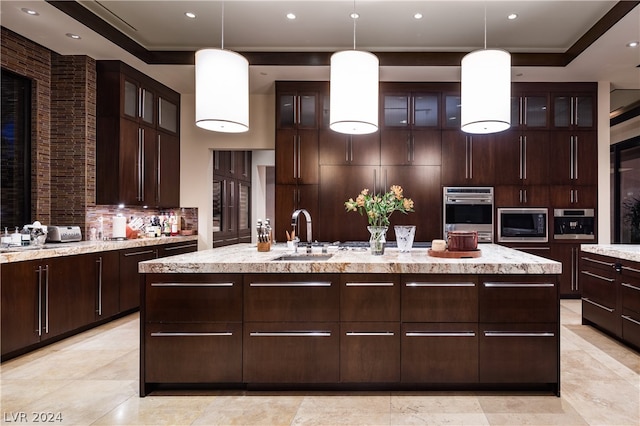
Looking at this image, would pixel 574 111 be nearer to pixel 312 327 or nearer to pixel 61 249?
pixel 312 327

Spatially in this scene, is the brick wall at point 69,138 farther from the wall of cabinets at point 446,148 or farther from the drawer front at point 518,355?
the drawer front at point 518,355

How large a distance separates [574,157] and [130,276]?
19.9 ft

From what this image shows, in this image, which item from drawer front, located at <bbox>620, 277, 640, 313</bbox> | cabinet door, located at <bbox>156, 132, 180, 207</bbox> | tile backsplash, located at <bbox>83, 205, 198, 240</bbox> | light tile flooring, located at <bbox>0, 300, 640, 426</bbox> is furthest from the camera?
cabinet door, located at <bbox>156, 132, 180, 207</bbox>

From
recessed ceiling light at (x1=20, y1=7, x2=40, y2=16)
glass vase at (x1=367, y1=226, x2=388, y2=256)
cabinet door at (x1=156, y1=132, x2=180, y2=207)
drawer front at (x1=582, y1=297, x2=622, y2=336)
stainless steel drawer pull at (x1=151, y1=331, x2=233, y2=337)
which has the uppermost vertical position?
recessed ceiling light at (x1=20, y1=7, x2=40, y2=16)

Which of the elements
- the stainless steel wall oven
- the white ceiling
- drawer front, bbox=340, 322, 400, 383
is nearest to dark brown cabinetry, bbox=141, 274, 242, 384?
drawer front, bbox=340, 322, 400, 383

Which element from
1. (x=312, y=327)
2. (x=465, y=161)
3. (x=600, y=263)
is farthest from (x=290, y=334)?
(x=465, y=161)

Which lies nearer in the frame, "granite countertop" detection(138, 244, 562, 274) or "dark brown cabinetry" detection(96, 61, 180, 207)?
"granite countertop" detection(138, 244, 562, 274)

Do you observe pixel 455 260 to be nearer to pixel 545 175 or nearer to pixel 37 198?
pixel 545 175

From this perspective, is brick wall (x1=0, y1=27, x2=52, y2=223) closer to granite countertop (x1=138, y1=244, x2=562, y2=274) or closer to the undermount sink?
granite countertop (x1=138, y1=244, x2=562, y2=274)

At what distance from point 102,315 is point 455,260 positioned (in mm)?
3708

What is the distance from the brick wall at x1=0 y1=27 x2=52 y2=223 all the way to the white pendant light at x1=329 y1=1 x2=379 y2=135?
359cm

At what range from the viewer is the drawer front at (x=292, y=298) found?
2.51m

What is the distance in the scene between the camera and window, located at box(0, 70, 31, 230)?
391cm

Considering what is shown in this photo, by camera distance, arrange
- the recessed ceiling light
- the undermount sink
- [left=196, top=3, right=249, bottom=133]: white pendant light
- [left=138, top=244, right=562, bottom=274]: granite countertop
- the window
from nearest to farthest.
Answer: [left=138, top=244, right=562, bottom=274]: granite countertop → [left=196, top=3, right=249, bottom=133]: white pendant light → the undermount sink → the recessed ceiling light → the window
